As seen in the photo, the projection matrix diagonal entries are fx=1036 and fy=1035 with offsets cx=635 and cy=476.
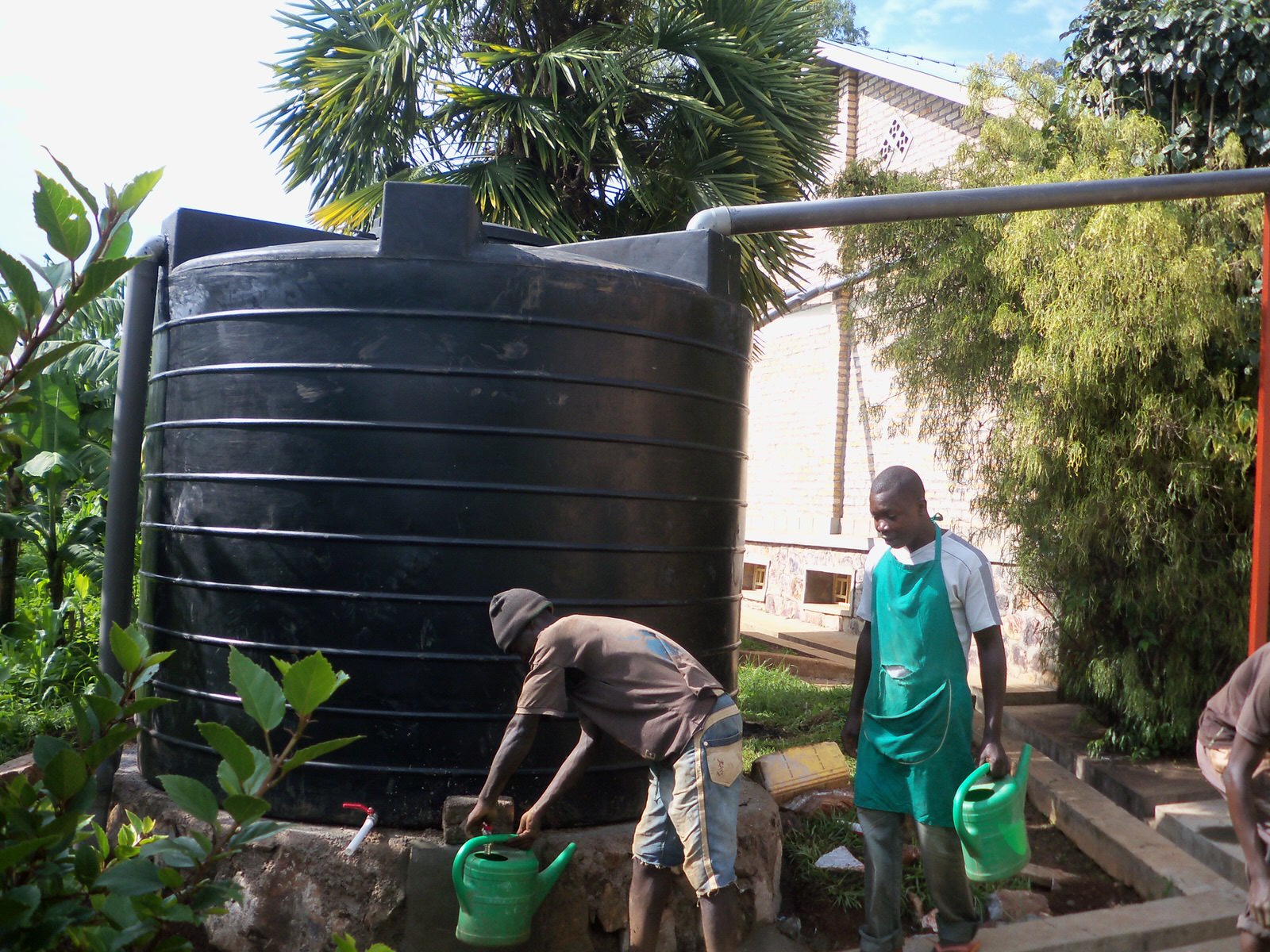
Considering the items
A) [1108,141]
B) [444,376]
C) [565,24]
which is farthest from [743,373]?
[565,24]

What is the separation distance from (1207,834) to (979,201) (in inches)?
122

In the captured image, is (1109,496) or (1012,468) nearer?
(1109,496)

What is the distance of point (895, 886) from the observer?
3.50 metres

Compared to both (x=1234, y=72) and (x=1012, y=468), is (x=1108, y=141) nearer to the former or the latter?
(x=1234, y=72)

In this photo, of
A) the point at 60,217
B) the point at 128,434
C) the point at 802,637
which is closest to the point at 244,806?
the point at 60,217

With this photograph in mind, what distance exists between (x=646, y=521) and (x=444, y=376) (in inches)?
35.8

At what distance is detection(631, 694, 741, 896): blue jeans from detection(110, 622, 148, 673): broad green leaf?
6.66 ft

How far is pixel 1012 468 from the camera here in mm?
6203

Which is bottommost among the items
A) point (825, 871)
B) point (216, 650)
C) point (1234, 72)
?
point (825, 871)

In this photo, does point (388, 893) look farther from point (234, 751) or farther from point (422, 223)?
point (234, 751)

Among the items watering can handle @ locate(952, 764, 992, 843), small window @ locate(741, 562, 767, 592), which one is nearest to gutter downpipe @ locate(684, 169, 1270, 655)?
watering can handle @ locate(952, 764, 992, 843)

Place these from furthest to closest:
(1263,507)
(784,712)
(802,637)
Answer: (802,637) → (784,712) → (1263,507)

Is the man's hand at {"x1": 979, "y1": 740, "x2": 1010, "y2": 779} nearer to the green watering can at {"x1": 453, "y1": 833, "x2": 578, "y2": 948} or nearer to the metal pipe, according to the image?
the green watering can at {"x1": 453, "y1": 833, "x2": 578, "y2": 948}

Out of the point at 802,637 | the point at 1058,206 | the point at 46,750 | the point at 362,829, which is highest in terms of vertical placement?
the point at 1058,206
